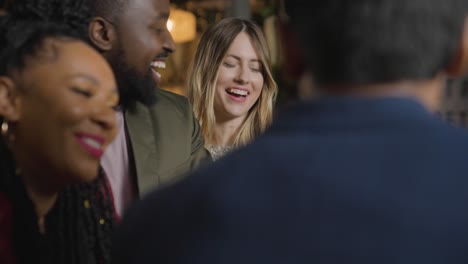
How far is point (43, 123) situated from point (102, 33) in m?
0.47

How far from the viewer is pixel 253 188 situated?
858 mm

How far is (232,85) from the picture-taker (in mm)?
2717

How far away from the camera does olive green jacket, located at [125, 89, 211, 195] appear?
1.70 m

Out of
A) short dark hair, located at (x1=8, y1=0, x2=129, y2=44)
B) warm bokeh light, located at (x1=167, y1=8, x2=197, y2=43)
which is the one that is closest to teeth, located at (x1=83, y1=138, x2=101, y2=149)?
short dark hair, located at (x1=8, y1=0, x2=129, y2=44)

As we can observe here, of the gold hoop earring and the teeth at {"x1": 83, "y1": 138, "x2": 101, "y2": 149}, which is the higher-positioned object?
the gold hoop earring

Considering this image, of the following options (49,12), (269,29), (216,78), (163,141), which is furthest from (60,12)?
(269,29)

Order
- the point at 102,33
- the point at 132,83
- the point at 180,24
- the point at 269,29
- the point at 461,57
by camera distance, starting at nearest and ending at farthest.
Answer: the point at 461,57, the point at 102,33, the point at 132,83, the point at 269,29, the point at 180,24

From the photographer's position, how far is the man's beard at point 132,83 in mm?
1587

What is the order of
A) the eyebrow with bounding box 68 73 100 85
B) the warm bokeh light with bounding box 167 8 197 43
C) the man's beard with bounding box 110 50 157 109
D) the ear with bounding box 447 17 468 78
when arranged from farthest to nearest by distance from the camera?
1. the warm bokeh light with bounding box 167 8 197 43
2. the man's beard with bounding box 110 50 157 109
3. the eyebrow with bounding box 68 73 100 85
4. the ear with bounding box 447 17 468 78

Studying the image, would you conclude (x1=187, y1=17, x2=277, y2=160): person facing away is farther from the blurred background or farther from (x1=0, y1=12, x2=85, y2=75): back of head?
(x1=0, y1=12, x2=85, y2=75): back of head

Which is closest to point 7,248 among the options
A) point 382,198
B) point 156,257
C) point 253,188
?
point 156,257

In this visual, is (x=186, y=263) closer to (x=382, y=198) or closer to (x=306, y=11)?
(x=382, y=198)

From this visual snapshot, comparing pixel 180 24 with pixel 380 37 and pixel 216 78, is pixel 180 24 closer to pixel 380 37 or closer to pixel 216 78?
pixel 216 78

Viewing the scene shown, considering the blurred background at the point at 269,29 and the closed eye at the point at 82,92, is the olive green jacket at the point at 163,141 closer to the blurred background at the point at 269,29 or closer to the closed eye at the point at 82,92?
the closed eye at the point at 82,92
